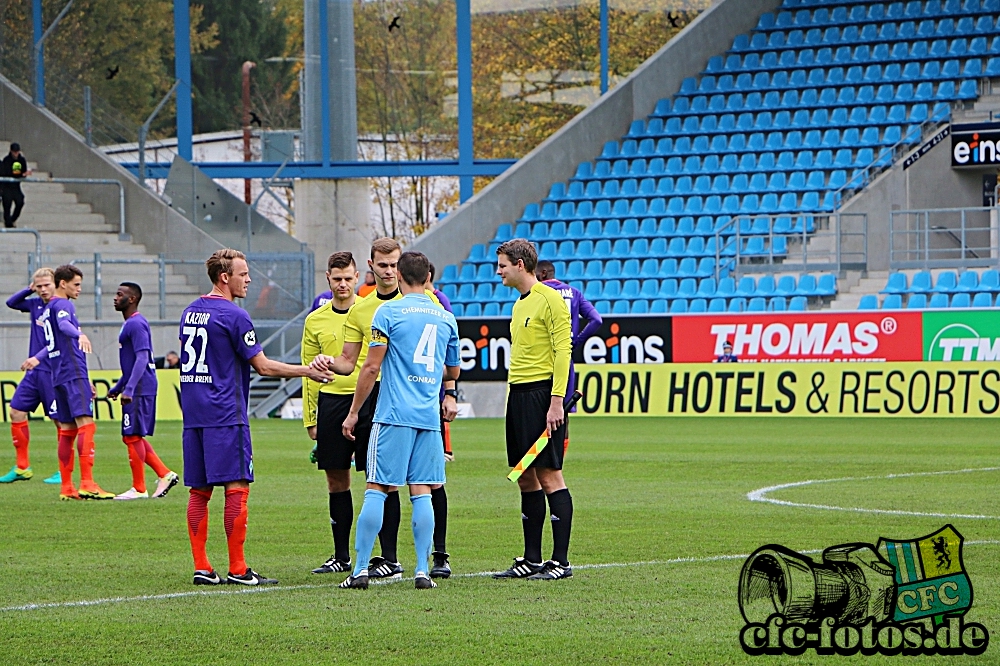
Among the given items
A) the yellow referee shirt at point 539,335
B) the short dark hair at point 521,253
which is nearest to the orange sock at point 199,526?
the yellow referee shirt at point 539,335

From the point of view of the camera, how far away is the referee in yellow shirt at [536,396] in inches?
352

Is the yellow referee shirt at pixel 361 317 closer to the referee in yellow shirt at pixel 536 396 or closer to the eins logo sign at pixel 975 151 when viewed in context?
the referee in yellow shirt at pixel 536 396

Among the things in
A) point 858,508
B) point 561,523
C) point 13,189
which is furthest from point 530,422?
point 13,189

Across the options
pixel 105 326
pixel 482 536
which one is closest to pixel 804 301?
pixel 105 326

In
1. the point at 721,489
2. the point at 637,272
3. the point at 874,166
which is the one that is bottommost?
the point at 721,489

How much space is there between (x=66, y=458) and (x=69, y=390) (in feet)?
2.11

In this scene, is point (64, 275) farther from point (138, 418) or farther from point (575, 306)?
point (575, 306)

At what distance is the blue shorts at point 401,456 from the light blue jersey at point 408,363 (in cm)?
6

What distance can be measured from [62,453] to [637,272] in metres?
18.5

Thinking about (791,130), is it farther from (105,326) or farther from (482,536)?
(482,536)

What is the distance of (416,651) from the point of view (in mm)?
6789

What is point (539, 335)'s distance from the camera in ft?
29.8

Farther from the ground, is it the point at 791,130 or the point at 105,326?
the point at 791,130

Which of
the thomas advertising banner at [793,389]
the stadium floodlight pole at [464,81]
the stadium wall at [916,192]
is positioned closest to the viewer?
the thomas advertising banner at [793,389]
